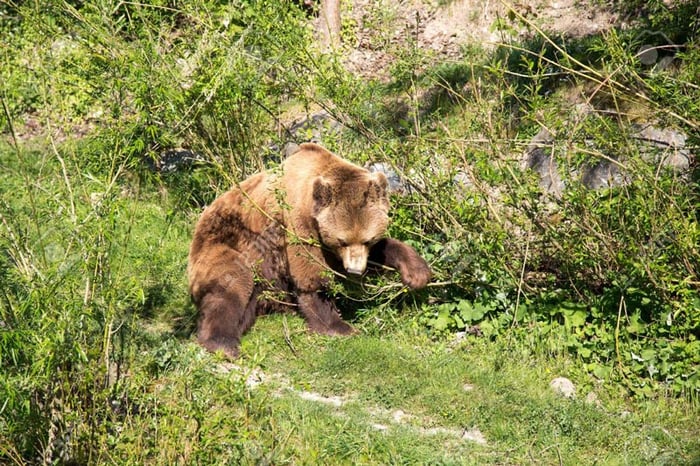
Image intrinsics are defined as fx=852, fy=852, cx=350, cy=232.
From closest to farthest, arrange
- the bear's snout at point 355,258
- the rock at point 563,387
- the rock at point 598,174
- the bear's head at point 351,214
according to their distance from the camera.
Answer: the rock at point 563,387
the bear's snout at point 355,258
the bear's head at point 351,214
the rock at point 598,174

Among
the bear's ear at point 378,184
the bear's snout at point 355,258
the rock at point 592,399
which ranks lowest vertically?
the rock at point 592,399

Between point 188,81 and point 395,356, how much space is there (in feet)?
11.3

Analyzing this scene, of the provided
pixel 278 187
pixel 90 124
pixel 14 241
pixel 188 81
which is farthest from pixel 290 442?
pixel 90 124

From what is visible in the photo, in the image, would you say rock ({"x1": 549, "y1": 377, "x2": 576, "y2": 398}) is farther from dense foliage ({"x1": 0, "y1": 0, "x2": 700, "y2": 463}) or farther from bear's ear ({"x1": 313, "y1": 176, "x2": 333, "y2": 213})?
bear's ear ({"x1": 313, "y1": 176, "x2": 333, "y2": 213})

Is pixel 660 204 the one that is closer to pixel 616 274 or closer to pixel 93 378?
pixel 616 274

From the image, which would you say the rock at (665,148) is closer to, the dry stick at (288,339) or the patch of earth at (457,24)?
the dry stick at (288,339)

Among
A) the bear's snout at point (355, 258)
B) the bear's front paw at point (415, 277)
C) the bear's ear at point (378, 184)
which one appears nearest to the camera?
the bear's snout at point (355, 258)

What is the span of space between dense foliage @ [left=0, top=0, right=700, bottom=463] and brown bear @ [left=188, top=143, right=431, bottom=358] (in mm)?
328

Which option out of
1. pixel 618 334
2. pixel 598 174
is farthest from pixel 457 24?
pixel 618 334

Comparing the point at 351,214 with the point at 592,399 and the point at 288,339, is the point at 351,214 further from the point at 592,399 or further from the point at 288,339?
the point at 592,399

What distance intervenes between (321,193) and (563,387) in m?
2.79

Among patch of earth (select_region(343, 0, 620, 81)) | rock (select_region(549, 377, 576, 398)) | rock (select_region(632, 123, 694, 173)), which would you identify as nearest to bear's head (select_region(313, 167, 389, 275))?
rock (select_region(549, 377, 576, 398))

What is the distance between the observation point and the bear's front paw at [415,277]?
8.30 m

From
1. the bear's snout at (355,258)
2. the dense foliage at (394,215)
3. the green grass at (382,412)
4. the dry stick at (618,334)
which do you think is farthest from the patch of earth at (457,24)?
the dry stick at (618,334)
